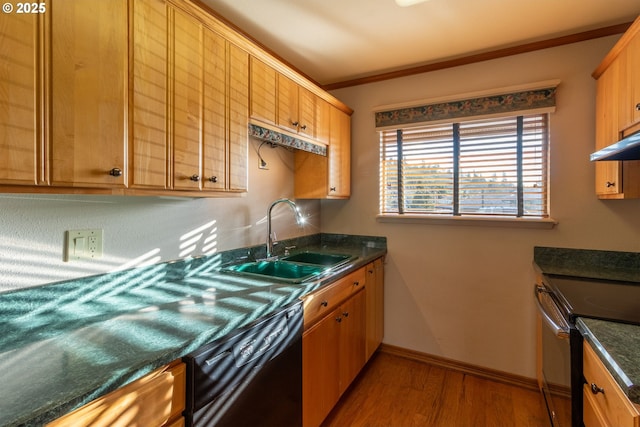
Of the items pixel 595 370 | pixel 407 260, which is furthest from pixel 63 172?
pixel 407 260

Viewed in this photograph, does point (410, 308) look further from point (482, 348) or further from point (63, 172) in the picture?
point (63, 172)

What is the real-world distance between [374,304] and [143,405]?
1.88m

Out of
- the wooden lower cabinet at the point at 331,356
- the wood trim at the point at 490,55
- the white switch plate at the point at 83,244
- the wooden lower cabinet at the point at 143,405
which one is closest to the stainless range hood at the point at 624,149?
the wood trim at the point at 490,55

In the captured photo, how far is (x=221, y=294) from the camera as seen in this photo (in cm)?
135

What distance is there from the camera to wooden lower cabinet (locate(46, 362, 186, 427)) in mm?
688

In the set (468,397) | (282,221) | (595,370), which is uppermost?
(282,221)

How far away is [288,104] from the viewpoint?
1.92m

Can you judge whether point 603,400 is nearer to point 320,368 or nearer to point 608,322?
point 608,322

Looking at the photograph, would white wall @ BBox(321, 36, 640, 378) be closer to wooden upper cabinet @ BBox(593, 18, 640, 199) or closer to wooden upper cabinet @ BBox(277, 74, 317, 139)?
wooden upper cabinet @ BBox(593, 18, 640, 199)

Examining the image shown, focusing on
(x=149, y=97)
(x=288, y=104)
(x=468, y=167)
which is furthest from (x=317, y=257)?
(x=149, y=97)

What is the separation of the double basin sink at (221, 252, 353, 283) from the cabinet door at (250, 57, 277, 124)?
0.91 m

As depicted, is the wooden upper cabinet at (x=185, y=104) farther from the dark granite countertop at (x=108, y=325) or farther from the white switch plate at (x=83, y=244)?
the dark granite countertop at (x=108, y=325)

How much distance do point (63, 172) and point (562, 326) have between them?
1.93 m

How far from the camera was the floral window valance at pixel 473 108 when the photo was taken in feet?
6.82
